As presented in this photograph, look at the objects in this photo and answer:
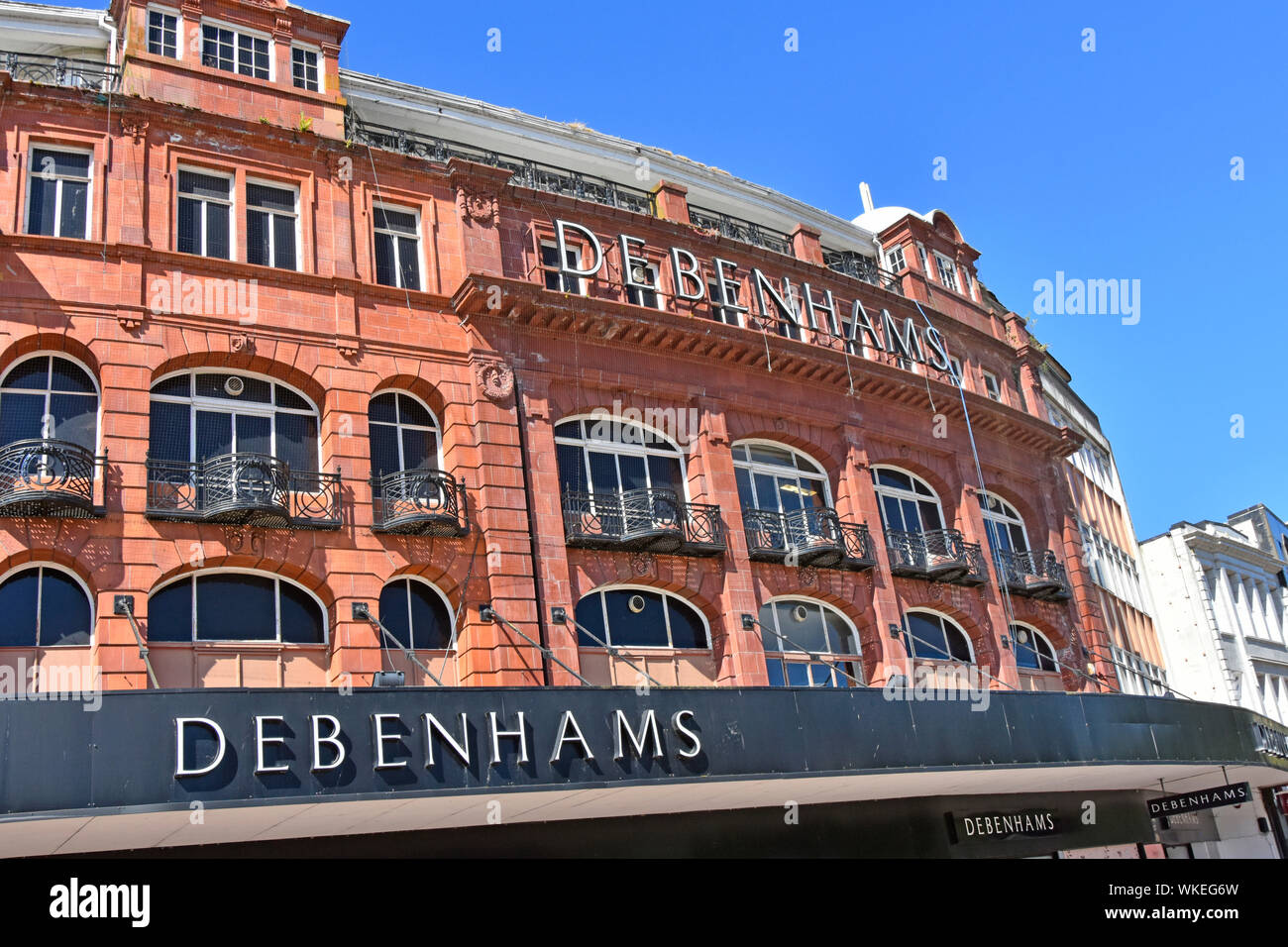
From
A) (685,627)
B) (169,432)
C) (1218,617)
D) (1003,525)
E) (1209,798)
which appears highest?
(1003,525)

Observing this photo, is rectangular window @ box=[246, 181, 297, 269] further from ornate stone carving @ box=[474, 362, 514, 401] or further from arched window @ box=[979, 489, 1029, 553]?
arched window @ box=[979, 489, 1029, 553]

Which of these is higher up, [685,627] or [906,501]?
[906,501]

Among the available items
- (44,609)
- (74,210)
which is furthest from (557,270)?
(44,609)

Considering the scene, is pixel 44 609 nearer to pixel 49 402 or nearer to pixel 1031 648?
Answer: pixel 49 402

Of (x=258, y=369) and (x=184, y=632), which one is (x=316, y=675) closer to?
(x=184, y=632)

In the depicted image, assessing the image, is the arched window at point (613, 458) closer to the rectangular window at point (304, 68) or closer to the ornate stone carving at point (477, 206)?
the ornate stone carving at point (477, 206)

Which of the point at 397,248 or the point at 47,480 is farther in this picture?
the point at 397,248

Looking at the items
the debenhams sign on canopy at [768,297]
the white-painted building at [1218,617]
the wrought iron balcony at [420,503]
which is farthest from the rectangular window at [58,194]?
the white-painted building at [1218,617]

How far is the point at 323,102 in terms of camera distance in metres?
25.3

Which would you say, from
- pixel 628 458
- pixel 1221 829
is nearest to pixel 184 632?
pixel 628 458

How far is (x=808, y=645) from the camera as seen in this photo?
27.0 metres

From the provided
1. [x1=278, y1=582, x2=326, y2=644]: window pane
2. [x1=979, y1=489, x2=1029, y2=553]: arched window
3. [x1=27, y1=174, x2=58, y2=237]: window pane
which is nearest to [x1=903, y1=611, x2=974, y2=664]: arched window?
[x1=979, y1=489, x2=1029, y2=553]: arched window

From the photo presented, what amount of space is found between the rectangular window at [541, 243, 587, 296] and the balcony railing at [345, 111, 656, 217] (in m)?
1.40

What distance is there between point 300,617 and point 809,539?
11422mm
